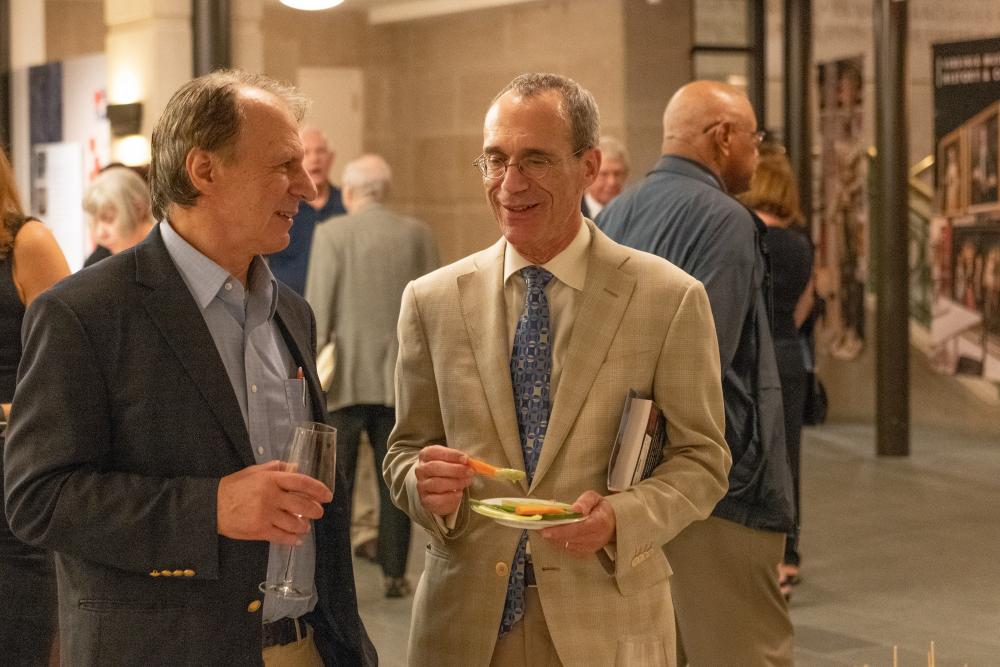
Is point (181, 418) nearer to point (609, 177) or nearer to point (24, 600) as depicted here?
point (24, 600)

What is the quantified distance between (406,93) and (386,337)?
7088 millimetres

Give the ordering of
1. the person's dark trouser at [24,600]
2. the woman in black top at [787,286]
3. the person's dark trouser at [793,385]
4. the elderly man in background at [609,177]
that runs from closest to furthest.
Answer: the person's dark trouser at [24,600] → the person's dark trouser at [793,385] → the woman in black top at [787,286] → the elderly man in background at [609,177]

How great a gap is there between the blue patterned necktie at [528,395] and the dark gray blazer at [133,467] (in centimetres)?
52

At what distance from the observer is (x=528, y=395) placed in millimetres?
2457

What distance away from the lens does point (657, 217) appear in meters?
3.83

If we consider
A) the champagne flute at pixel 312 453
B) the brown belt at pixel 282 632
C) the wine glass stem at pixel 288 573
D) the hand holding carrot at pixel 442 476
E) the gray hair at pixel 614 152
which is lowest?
the brown belt at pixel 282 632

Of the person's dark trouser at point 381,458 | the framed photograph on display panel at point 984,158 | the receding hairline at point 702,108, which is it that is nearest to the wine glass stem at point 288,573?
the receding hairline at point 702,108

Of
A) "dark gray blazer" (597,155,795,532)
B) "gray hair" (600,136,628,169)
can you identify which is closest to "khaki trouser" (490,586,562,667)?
"dark gray blazer" (597,155,795,532)

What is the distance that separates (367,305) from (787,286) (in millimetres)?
1832

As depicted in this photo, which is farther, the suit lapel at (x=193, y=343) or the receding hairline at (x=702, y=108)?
the receding hairline at (x=702, y=108)

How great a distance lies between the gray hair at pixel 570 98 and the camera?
242 cm

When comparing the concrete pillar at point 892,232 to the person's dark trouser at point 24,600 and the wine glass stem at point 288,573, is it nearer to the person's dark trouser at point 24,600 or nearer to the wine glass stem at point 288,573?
the person's dark trouser at point 24,600

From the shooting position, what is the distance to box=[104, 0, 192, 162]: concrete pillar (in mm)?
7574

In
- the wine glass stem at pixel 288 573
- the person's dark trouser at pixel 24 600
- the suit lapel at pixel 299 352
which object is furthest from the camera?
the person's dark trouser at pixel 24 600
